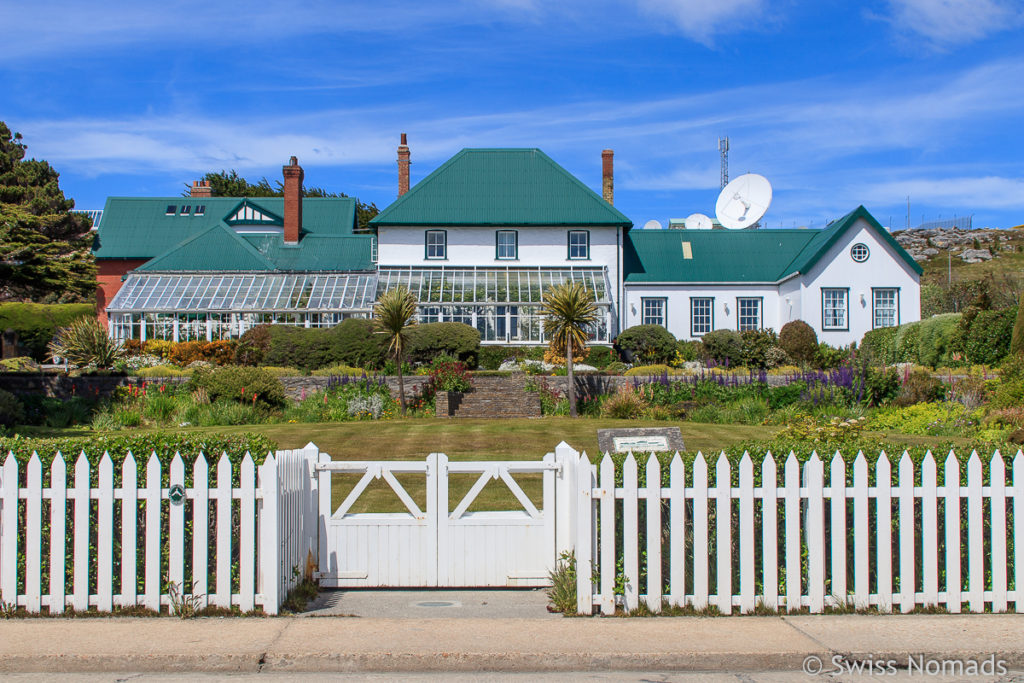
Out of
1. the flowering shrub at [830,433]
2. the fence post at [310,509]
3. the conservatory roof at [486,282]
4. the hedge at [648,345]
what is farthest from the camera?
the conservatory roof at [486,282]

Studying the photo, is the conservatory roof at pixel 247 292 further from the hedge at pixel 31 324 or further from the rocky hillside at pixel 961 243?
the rocky hillside at pixel 961 243

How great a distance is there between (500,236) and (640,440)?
29503mm

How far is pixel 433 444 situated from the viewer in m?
16.9

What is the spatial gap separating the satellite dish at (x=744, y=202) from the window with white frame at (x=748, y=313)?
503cm

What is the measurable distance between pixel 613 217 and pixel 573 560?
30929 millimetres

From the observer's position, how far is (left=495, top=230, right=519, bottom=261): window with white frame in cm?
3731

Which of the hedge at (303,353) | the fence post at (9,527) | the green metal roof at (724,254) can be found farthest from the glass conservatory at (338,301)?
the fence post at (9,527)

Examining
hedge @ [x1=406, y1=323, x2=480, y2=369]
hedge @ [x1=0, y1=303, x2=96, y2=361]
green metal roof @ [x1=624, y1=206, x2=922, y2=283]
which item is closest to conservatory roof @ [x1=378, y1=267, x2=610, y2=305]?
green metal roof @ [x1=624, y1=206, x2=922, y2=283]

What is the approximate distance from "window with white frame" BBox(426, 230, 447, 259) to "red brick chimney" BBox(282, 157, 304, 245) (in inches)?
335

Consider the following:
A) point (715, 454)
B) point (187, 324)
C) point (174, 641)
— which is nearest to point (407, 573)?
point (174, 641)

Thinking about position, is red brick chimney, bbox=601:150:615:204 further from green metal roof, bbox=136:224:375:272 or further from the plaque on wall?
the plaque on wall

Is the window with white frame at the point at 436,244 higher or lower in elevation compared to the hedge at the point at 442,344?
higher

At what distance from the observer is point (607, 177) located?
4144 centimetres

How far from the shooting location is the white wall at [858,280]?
36531mm
